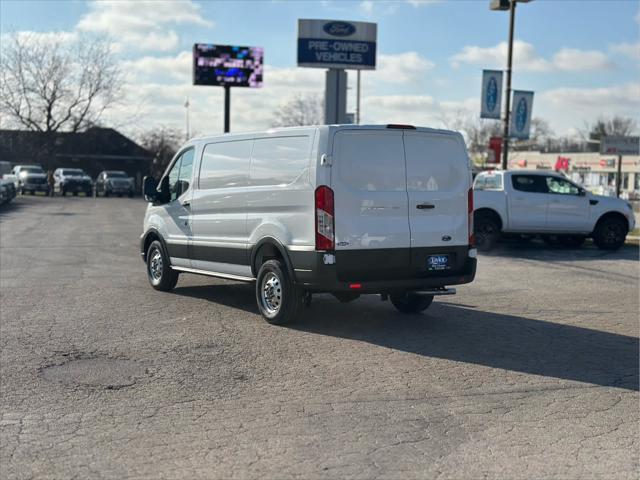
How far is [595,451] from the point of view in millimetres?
5000

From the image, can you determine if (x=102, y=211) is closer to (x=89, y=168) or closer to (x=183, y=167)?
(x=183, y=167)

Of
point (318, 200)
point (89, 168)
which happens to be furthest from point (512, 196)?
point (89, 168)

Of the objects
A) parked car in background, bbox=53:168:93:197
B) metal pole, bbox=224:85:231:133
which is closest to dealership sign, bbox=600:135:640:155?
metal pole, bbox=224:85:231:133

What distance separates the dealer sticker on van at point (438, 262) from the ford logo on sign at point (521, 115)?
54.5ft

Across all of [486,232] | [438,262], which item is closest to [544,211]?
[486,232]

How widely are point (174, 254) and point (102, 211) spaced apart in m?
24.1

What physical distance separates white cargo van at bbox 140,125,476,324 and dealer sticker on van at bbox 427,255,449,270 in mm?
11

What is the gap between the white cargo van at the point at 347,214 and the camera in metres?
8.22

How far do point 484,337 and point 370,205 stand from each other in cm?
187

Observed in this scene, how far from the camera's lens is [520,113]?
79.5 ft

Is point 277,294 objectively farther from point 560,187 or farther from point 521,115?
point 521,115

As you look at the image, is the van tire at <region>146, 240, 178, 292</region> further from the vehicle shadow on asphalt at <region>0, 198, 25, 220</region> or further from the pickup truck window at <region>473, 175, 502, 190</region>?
the vehicle shadow on asphalt at <region>0, 198, 25, 220</region>

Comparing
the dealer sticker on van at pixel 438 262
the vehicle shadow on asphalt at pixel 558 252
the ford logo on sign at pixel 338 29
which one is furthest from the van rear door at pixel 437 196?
the ford logo on sign at pixel 338 29

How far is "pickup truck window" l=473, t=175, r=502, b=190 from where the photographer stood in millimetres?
18547
